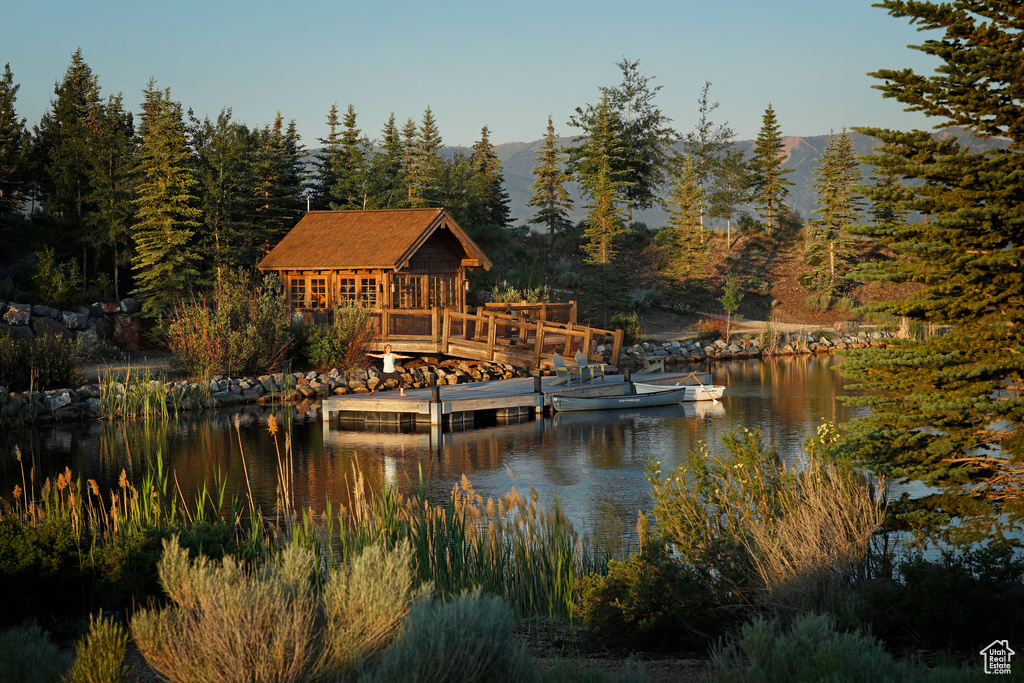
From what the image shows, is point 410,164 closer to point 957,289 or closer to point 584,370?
point 584,370

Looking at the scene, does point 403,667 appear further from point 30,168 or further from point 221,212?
point 30,168

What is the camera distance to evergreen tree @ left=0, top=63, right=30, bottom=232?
35250 mm

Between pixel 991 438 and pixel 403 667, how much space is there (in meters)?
6.13

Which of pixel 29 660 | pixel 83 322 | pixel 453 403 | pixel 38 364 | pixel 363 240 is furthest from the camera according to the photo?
pixel 363 240

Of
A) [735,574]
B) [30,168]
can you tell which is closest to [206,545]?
[735,574]

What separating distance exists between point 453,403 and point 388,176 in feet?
93.9

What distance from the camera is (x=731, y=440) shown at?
7840 millimetres

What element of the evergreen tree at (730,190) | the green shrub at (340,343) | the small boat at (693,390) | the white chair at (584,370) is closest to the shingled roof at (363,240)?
the green shrub at (340,343)

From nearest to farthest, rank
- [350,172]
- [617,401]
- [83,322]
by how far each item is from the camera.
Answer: [617,401] → [83,322] → [350,172]

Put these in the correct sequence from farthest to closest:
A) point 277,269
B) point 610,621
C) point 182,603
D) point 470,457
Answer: point 277,269 < point 470,457 < point 610,621 < point 182,603

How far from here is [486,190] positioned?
5388 centimetres

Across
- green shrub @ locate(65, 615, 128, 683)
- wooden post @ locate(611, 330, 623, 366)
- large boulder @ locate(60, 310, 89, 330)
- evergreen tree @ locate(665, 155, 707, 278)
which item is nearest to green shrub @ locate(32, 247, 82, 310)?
large boulder @ locate(60, 310, 89, 330)

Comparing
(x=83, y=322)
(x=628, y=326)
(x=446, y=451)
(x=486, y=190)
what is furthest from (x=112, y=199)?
(x=486, y=190)

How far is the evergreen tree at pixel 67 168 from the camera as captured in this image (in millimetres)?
33812
